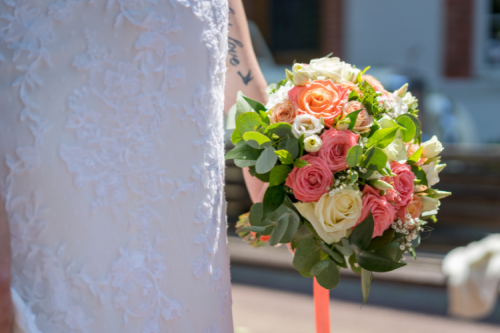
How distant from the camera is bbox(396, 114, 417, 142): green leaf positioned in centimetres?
111

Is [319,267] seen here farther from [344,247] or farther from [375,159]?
[375,159]

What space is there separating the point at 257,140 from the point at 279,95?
6.5 inches

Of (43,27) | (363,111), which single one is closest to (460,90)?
(363,111)

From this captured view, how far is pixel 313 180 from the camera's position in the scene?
104 cm

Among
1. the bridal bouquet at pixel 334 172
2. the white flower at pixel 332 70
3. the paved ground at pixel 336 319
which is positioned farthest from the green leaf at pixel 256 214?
the paved ground at pixel 336 319

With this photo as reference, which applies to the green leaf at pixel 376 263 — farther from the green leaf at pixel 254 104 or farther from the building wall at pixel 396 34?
the building wall at pixel 396 34

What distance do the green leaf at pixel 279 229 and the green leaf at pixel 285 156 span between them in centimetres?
12

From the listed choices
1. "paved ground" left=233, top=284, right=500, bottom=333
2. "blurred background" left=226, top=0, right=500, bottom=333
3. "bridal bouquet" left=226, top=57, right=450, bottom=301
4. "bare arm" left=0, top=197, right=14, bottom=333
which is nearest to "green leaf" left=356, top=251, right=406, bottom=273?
"bridal bouquet" left=226, top=57, right=450, bottom=301

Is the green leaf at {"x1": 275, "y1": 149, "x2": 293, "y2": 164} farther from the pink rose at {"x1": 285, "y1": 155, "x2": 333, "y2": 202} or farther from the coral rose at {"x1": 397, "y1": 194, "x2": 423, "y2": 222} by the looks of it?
the coral rose at {"x1": 397, "y1": 194, "x2": 423, "y2": 222}

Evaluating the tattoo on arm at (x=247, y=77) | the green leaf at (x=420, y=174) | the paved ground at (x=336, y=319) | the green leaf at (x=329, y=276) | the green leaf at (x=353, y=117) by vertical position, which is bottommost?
the paved ground at (x=336, y=319)

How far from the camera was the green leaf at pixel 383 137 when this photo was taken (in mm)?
1054

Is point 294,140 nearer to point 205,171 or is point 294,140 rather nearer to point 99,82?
point 205,171

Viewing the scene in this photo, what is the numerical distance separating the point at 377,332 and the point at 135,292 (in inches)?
117

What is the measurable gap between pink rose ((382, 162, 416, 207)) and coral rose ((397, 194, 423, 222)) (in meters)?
0.02
